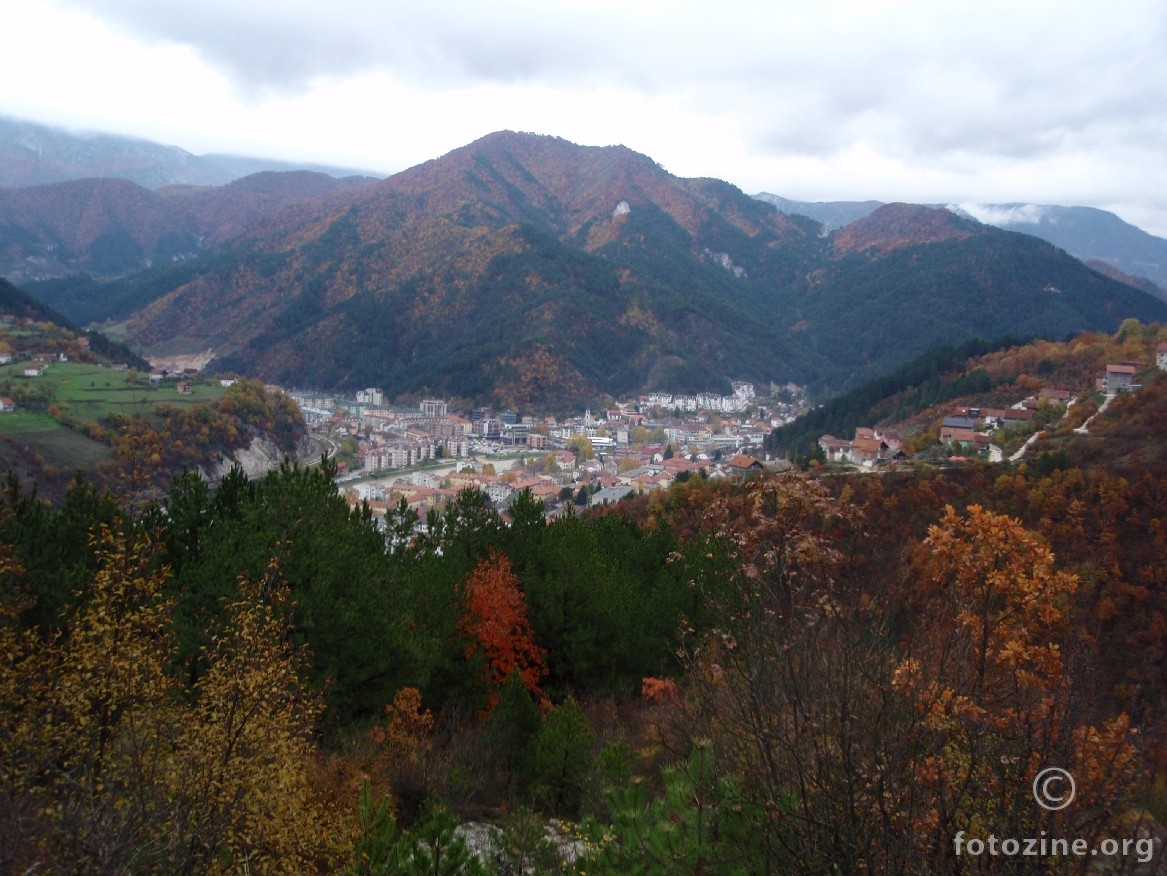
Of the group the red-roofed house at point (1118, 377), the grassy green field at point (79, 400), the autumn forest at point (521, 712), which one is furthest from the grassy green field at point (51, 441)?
the red-roofed house at point (1118, 377)

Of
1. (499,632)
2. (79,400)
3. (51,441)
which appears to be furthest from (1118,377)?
(79,400)

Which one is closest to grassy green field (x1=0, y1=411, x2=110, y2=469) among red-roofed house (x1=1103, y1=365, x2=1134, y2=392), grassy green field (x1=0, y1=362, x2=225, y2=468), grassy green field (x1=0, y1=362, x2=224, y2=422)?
grassy green field (x1=0, y1=362, x2=225, y2=468)

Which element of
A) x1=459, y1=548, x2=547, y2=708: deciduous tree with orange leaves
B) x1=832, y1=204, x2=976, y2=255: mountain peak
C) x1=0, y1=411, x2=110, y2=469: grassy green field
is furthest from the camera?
x1=832, y1=204, x2=976, y2=255: mountain peak

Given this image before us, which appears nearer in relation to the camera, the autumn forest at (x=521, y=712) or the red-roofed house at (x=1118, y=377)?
the autumn forest at (x=521, y=712)

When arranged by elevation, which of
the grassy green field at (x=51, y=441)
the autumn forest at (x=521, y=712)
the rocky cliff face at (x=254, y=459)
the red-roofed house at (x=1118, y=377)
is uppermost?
the red-roofed house at (x=1118, y=377)

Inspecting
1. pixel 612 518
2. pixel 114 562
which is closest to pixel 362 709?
pixel 114 562

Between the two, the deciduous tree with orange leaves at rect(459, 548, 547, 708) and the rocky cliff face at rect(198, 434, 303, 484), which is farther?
the rocky cliff face at rect(198, 434, 303, 484)

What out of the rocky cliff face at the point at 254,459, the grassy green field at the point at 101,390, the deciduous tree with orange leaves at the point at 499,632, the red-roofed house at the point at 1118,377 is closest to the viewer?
the deciduous tree with orange leaves at the point at 499,632

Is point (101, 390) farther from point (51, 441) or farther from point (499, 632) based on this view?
point (499, 632)

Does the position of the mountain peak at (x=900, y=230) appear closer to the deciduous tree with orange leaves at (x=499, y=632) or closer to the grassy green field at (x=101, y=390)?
the grassy green field at (x=101, y=390)

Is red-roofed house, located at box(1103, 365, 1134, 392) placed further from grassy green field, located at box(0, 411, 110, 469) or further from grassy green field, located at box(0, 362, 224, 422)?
grassy green field, located at box(0, 362, 224, 422)

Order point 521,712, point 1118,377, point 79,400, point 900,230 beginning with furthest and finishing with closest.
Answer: point 900,230 → point 79,400 → point 1118,377 → point 521,712

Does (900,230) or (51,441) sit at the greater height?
(900,230)
